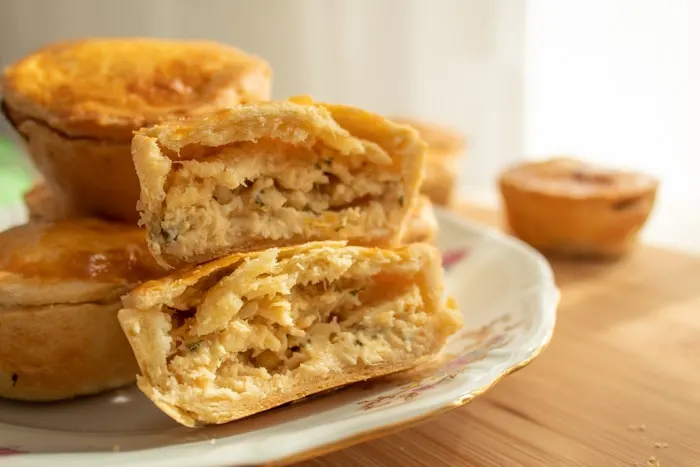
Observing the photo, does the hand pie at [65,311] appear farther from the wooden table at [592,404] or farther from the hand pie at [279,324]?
the wooden table at [592,404]

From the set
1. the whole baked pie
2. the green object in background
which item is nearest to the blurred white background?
the green object in background

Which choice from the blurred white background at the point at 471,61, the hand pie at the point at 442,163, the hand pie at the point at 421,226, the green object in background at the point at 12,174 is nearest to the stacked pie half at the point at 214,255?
the hand pie at the point at 421,226

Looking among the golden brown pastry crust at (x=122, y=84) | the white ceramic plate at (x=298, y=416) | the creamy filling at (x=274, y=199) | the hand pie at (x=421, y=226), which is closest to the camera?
the white ceramic plate at (x=298, y=416)

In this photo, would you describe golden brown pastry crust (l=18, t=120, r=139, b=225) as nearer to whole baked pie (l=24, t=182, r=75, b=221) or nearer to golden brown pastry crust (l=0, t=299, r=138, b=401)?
whole baked pie (l=24, t=182, r=75, b=221)

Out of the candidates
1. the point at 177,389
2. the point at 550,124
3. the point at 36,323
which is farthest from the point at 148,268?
the point at 550,124

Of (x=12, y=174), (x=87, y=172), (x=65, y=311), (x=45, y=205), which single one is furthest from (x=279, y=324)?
(x=12, y=174)
